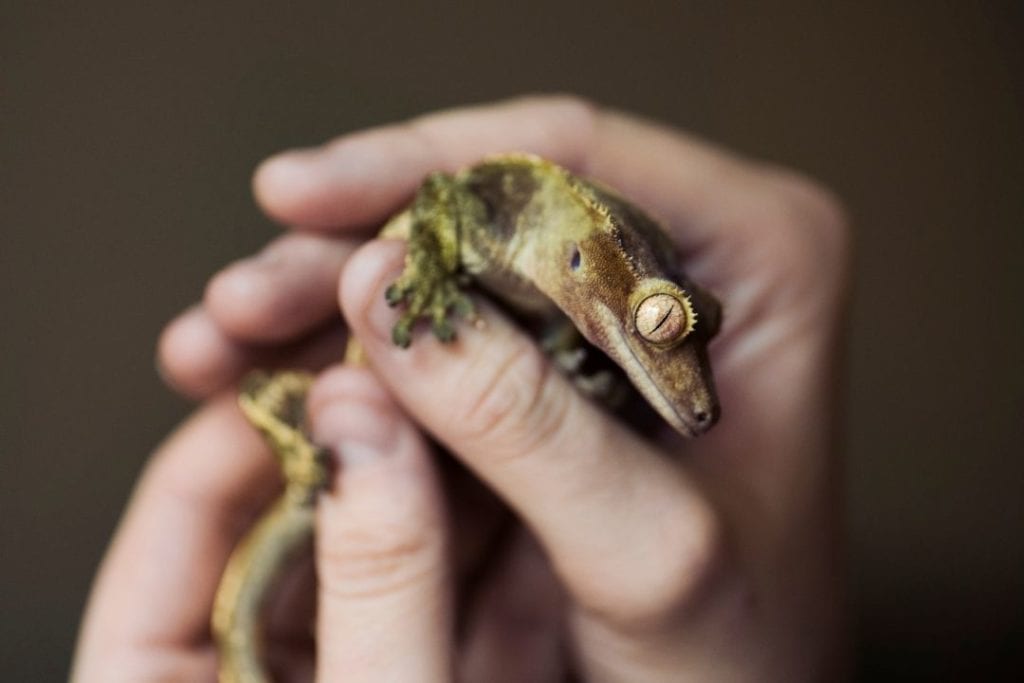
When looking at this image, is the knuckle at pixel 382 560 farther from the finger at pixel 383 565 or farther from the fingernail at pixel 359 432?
the fingernail at pixel 359 432

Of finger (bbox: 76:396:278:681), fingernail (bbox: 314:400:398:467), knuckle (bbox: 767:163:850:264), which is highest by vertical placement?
knuckle (bbox: 767:163:850:264)

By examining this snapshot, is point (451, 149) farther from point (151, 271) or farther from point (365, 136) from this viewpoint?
point (151, 271)

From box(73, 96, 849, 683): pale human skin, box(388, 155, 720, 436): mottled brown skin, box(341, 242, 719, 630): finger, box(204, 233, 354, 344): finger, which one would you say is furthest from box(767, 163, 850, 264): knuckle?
box(204, 233, 354, 344): finger

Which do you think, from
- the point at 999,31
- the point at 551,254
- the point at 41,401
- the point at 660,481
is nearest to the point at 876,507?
the point at 999,31

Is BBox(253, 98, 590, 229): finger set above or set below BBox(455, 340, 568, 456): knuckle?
above

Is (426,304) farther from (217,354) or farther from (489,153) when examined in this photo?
(217,354)

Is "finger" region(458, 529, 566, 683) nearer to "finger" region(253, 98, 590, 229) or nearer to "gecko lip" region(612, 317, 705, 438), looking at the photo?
"finger" region(253, 98, 590, 229)
